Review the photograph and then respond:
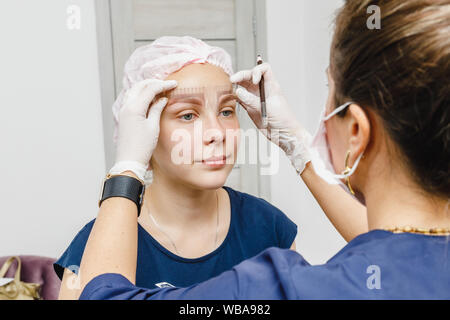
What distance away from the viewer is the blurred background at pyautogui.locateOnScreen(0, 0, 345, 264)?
6.52ft

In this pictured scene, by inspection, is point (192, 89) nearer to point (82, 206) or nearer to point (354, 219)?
point (354, 219)

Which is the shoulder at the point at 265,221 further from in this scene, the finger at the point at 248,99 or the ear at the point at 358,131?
the ear at the point at 358,131

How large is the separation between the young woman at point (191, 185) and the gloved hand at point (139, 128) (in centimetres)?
8

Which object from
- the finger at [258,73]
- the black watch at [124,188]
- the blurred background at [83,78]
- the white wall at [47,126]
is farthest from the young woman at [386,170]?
the white wall at [47,126]

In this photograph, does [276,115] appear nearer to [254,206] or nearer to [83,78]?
[254,206]

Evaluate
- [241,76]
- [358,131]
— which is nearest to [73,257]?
[241,76]

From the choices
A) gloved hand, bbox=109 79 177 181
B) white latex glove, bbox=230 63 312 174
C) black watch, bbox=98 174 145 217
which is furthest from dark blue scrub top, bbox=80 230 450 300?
white latex glove, bbox=230 63 312 174

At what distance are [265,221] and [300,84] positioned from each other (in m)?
1.24

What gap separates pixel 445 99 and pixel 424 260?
21 centimetres

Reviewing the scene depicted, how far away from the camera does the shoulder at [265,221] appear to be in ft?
3.83

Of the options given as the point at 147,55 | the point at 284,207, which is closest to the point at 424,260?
the point at 147,55

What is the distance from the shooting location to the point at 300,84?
2.22 metres

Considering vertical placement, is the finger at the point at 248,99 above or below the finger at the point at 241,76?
below

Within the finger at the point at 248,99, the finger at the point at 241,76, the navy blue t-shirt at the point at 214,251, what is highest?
the finger at the point at 241,76
